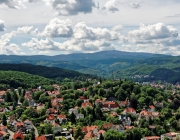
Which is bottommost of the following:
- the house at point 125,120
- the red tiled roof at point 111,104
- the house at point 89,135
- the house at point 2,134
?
the house at point 125,120

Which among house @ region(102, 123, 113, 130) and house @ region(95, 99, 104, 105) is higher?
house @ region(95, 99, 104, 105)

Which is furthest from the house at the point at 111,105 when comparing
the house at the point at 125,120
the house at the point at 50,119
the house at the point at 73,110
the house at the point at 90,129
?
the house at the point at 90,129

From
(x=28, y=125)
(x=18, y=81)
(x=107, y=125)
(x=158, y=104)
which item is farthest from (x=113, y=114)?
(x=18, y=81)

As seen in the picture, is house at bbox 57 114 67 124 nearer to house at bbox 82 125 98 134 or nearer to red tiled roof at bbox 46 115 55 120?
red tiled roof at bbox 46 115 55 120

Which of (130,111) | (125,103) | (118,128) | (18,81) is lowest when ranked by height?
(118,128)

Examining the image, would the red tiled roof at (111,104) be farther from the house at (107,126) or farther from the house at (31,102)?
the house at (31,102)

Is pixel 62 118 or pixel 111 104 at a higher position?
pixel 111 104

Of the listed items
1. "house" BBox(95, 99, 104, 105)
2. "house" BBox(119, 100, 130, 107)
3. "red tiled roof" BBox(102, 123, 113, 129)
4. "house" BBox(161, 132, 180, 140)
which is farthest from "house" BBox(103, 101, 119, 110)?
"house" BBox(161, 132, 180, 140)

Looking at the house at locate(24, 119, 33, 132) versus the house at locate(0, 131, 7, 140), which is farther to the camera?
the house at locate(24, 119, 33, 132)

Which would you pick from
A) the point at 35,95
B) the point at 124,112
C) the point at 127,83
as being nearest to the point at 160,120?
the point at 124,112

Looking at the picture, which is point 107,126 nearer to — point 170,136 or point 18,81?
point 170,136

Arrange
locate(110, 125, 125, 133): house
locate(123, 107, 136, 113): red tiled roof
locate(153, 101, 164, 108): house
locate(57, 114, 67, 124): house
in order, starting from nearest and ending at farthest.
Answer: locate(110, 125, 125, 133): house < locate(57, 114, 67, 124): house < locate(123, 107, 136, 113): red tiled roof < locate(153, 101, 164, 108): house
